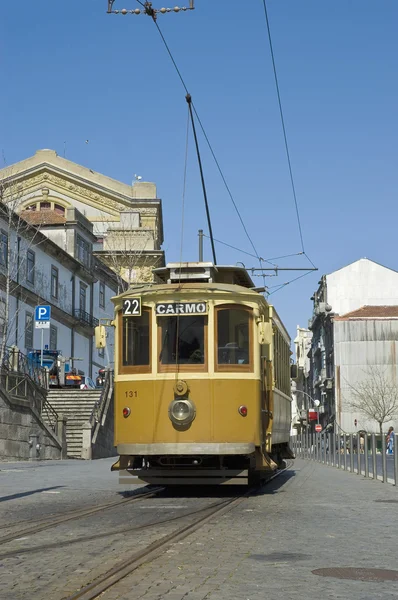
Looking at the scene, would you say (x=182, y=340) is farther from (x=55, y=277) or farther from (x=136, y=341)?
(x=55, y=277)

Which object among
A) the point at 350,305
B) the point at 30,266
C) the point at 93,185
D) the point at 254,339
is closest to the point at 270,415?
the point at 254,339

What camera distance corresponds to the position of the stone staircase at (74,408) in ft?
116

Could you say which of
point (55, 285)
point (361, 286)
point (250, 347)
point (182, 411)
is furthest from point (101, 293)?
point (182, 411)

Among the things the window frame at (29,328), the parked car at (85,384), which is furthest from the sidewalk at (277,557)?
the window frame at (29,328)

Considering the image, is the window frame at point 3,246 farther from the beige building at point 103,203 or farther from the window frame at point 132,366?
the window frame at point 132,366

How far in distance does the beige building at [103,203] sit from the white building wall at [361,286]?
18.8m

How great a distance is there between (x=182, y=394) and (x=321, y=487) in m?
5.20

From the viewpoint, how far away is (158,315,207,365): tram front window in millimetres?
14820

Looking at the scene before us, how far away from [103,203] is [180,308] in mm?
60840

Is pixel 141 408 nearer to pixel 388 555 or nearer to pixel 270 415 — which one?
pixel 270 415

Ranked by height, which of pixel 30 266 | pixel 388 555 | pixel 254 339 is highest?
pixel 30 266

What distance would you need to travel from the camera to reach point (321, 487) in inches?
723

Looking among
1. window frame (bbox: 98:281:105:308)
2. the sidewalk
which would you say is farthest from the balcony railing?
the sidewalk

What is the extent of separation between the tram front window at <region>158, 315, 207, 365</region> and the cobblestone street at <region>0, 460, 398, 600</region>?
7.35ft
